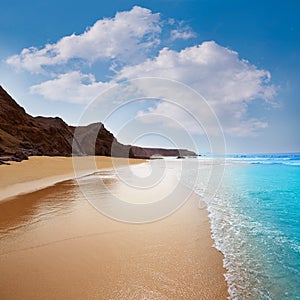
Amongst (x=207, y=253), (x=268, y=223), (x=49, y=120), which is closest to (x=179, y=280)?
(x=207, y=253)

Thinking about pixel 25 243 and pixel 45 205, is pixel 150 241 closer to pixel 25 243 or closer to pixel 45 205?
pixel 25 243

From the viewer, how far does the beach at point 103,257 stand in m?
3.34

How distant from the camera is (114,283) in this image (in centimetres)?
351

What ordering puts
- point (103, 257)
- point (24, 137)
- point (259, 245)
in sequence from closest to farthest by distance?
point (103, 257)
point (259, 245)
point (24, 137)

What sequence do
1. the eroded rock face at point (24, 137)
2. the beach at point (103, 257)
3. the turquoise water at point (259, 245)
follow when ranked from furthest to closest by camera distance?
the eroded rock face at point (24, 137), the turquoise water at point (259, 245), the beach at point (103, 257)

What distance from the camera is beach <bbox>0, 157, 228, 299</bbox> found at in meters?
3.34

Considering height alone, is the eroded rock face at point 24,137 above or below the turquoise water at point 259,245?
above

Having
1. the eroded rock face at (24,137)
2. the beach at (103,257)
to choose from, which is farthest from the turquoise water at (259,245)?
the eroded rock face at (24,137)

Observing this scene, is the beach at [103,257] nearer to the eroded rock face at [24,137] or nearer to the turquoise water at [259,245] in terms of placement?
the turquoise water at [259,245]

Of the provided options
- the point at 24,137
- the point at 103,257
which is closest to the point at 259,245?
the point at 103,257

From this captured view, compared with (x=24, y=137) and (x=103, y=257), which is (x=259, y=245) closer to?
(x=103, y=257)

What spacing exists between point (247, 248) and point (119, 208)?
4.37 m

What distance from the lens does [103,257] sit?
4.38m

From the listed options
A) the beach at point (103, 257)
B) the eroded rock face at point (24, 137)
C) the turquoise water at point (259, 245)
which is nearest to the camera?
the beach at point (103, 257)
